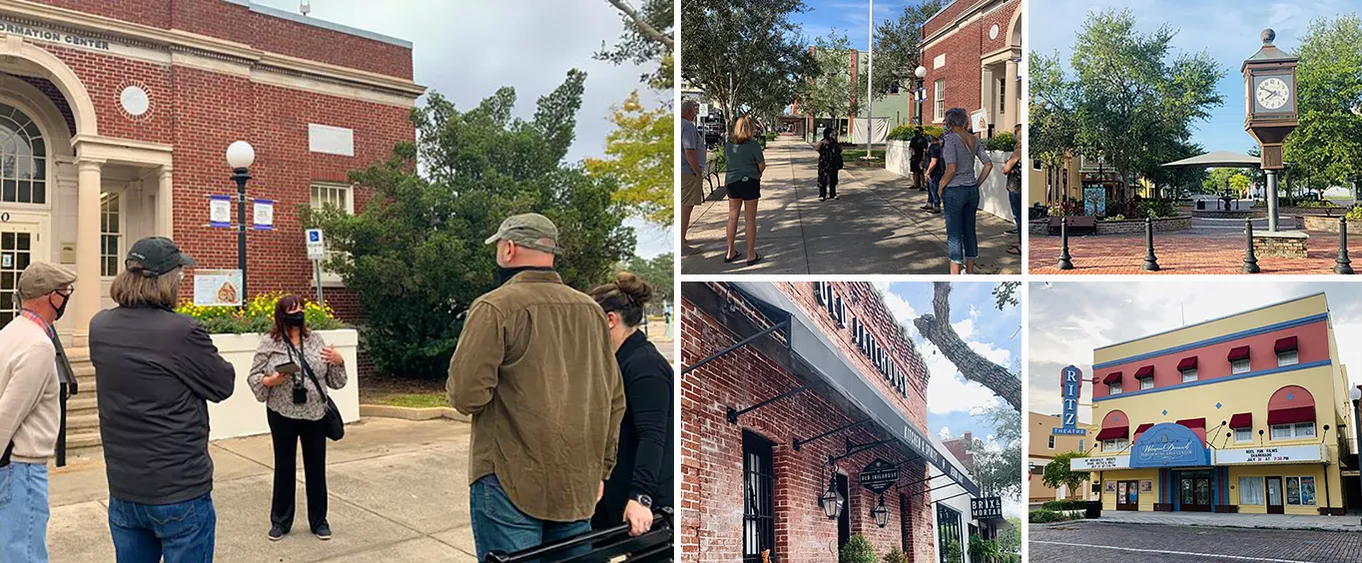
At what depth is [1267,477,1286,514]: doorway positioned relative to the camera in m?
3.10

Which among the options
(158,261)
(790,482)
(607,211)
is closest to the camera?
(158,261)

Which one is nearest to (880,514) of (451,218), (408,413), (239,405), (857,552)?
(857,552)

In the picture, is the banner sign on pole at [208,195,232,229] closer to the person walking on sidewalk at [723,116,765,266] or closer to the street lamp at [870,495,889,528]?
the person walking on sidewalk at [723,116,765,266]

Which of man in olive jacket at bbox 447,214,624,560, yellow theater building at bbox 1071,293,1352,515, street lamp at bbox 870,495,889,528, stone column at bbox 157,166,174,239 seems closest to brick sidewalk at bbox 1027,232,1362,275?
yellow theater building at bbox 1071,293,1352,515

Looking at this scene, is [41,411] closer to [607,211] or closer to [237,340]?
[237,340]

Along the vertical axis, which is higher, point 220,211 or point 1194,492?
point 220,211

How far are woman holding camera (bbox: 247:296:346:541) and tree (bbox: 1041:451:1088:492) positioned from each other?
3765 millimetres

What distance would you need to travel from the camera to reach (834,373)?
328 centimetres

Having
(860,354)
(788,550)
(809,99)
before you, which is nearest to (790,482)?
(788,550)

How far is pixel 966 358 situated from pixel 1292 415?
44.3 inches

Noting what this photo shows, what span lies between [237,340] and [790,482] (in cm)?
770

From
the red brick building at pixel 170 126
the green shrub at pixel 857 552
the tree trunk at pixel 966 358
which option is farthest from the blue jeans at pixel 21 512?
the red brick building at pixel 170 126

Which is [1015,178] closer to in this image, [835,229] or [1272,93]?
[835,229]

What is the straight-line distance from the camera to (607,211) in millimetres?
15062
